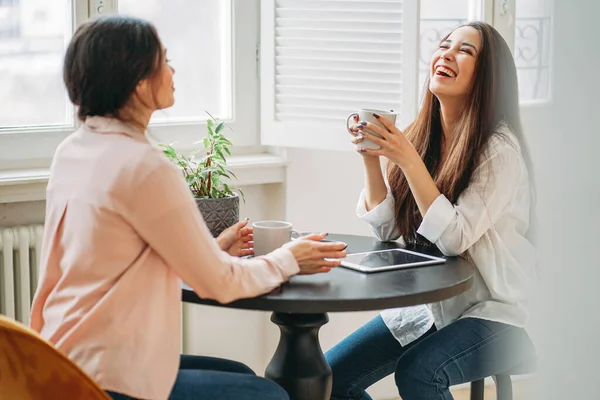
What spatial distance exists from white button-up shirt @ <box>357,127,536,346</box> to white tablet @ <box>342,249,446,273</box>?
0.06 meters

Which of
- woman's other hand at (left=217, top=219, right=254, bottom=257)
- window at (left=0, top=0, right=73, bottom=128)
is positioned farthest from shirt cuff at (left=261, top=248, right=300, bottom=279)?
window at (left=0, top=0, right=73, bottom=128)

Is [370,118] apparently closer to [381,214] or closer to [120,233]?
[381,214]

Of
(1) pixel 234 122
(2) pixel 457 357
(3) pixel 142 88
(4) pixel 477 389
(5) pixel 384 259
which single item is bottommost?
(4) pixel 477 389

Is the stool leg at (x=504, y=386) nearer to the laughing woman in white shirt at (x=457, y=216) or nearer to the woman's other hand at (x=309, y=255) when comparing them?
the laughing woman in white shirt at (x=457, y=216)

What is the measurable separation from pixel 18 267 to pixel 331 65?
Result: 1056mm

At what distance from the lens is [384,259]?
1.71m

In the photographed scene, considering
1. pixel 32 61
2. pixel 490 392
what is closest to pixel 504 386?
pixel 490 392

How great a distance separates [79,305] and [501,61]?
109 cm

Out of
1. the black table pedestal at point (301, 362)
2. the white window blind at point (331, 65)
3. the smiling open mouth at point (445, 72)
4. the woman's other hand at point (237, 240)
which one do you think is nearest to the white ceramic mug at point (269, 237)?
the woman's other hand at point (237, 240)

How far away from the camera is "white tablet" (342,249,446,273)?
162 cm

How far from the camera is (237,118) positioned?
266cm

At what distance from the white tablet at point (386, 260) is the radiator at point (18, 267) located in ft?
3.09

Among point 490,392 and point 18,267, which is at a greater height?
point 18,267

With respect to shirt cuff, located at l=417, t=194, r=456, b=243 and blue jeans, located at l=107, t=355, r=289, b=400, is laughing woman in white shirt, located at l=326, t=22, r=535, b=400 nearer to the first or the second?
shirt cuff, located at l=417, t=194, r=456, b=243
